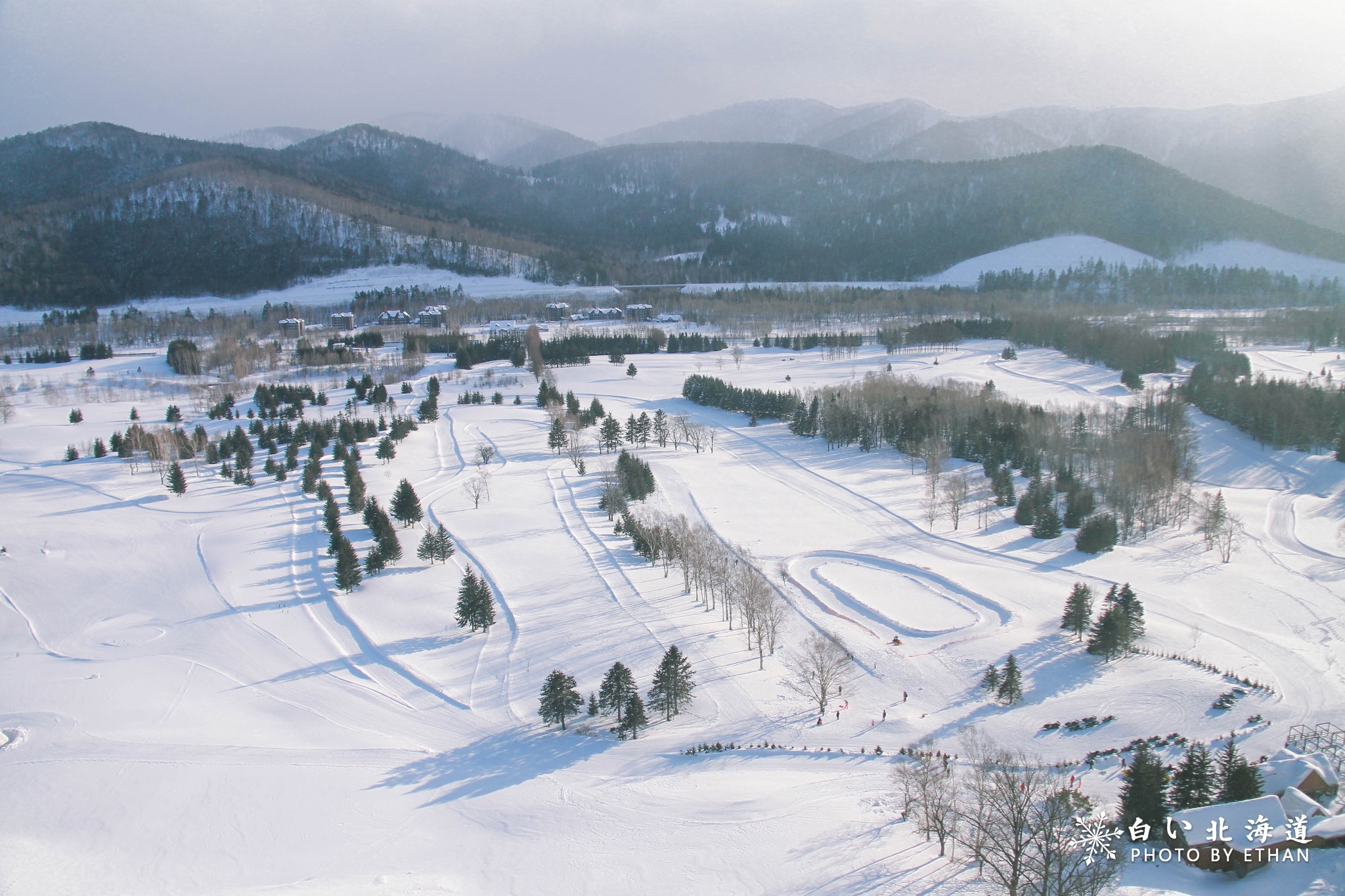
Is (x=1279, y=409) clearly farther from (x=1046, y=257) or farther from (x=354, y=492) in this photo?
(x=1046, y=257)

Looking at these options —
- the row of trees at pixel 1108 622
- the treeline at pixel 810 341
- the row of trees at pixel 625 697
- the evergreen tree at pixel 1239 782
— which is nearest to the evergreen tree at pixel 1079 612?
the row of trees at pixel 1108 622

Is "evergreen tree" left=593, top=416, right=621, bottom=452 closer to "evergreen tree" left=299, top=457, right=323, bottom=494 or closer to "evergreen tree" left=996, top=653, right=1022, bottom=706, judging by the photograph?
"evergreen tree" left=299, top=457, right=323, bottom=494

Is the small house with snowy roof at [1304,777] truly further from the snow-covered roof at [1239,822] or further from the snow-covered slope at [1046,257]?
the snow-covered slope at [1046,257]

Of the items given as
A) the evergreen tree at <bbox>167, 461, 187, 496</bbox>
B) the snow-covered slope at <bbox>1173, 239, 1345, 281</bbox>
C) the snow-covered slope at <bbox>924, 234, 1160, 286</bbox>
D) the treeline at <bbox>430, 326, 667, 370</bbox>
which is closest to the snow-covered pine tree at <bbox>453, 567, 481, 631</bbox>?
the evergreen tree at <bbox>167, 461, 187, 496</bbox>

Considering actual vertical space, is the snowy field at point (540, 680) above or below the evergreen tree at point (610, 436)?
below

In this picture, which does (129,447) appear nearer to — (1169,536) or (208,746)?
(208,746)

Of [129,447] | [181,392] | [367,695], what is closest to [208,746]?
[367,695]

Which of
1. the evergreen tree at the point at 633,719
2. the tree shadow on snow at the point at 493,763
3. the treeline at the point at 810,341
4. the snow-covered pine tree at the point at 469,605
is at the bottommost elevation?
the tree shadow on snow at the point at 493,763
